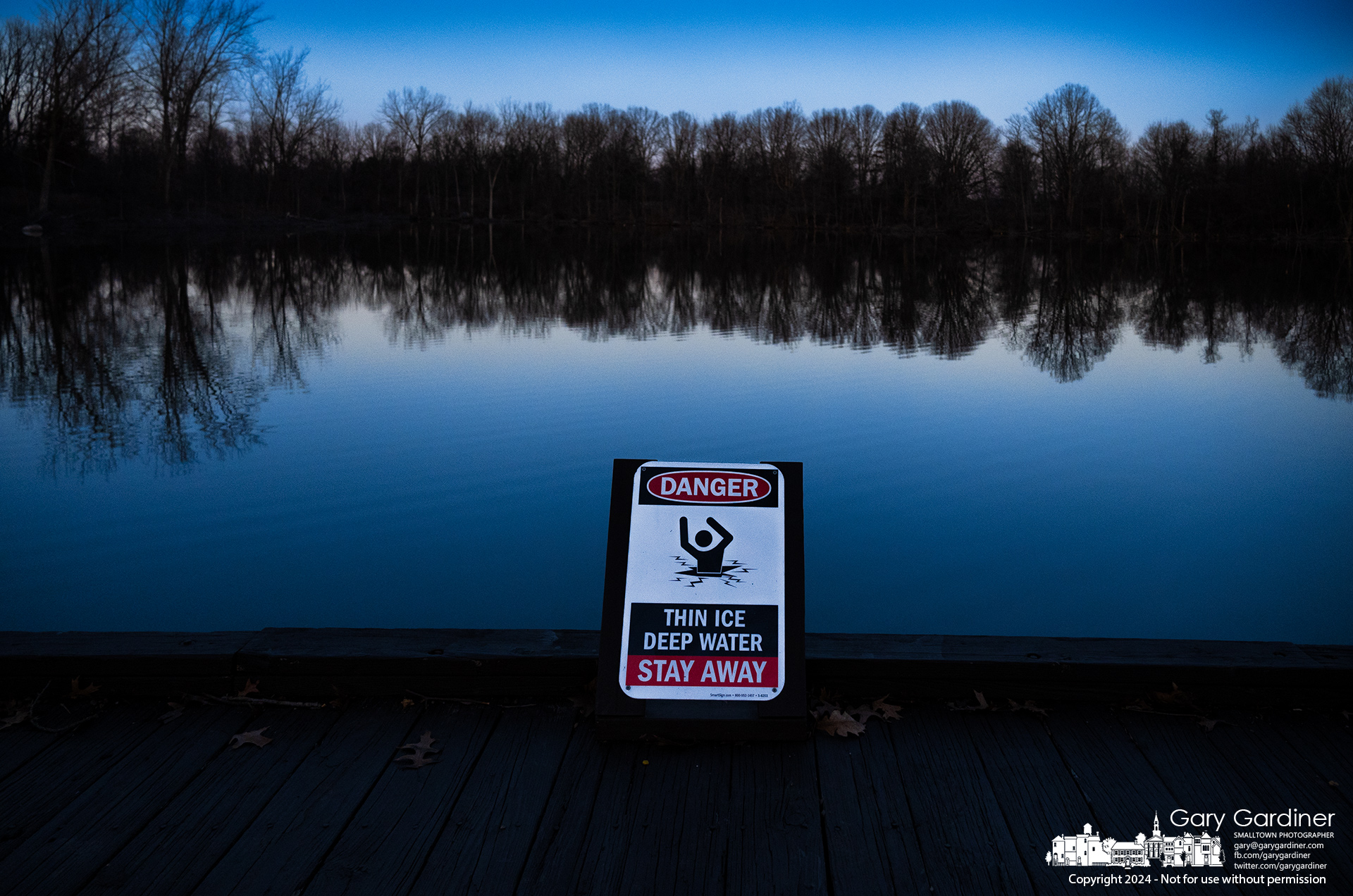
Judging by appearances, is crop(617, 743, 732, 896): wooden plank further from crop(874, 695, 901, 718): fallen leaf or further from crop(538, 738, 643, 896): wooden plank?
crop(874, 695, 901, 718): fallen leaf

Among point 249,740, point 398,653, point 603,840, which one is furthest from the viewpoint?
point 398,653

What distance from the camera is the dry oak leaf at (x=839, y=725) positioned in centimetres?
332

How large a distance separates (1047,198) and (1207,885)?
77403 millimetres

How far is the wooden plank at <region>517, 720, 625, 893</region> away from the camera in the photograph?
264cm

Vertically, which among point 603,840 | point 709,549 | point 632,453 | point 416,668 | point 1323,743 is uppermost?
point 709,549

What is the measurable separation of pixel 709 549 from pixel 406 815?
1220mm

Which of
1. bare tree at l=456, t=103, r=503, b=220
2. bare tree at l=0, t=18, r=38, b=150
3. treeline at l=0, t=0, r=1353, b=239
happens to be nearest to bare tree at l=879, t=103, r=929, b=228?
treeline at l=0, t=0, r=1353, b=239

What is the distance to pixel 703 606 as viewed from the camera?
3299 millimetres

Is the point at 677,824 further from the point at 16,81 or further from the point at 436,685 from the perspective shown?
the point at 16,81

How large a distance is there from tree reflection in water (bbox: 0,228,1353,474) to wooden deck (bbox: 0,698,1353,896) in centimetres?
680

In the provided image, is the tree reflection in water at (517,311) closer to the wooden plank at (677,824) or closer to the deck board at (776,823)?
the wooden plank at (677,824)

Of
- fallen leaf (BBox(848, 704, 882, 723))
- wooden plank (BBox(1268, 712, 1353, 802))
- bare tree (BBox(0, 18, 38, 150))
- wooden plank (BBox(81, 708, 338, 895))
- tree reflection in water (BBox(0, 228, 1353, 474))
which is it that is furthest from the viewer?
bare tree (BBox(0, 18, 38, 150))

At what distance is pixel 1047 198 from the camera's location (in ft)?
241

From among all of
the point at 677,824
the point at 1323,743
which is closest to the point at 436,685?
the point at 677,824
